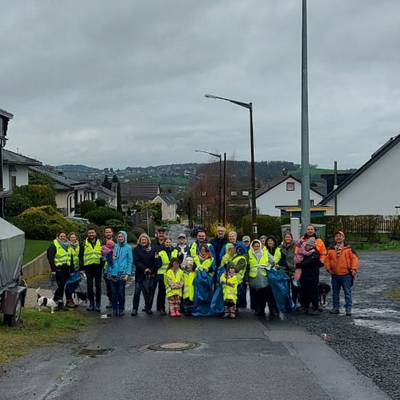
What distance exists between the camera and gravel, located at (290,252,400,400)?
896 centimetres

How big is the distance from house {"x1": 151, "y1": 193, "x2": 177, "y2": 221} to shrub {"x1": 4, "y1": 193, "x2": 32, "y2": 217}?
10085 cm

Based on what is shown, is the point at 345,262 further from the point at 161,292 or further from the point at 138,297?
the point at 138,297

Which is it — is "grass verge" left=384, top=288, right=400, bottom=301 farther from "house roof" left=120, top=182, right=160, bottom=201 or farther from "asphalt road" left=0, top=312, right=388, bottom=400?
"house roof" left=120, top=182, right=160, bottom=201

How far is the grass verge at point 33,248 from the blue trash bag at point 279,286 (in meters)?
13.3

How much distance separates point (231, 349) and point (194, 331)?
2.01m

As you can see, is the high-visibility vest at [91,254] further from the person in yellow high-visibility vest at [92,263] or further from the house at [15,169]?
the house at [15,169]

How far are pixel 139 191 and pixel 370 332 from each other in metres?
148

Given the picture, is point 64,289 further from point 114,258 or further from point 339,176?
point 339,176

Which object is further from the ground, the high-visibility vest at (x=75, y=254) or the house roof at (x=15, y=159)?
the house roof at (x=15, y=159)

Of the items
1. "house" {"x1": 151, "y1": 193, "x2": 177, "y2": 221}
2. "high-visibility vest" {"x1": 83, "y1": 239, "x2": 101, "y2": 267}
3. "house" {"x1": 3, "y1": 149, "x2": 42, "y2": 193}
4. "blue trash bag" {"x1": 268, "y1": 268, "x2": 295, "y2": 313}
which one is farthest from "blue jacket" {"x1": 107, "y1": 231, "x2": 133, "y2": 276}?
"house" {"x1": 151, "y1": 193, "x2": 177, "y2": 221}

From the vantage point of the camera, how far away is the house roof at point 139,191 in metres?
154

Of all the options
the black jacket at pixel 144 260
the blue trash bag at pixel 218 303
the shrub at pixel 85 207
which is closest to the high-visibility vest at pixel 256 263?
the blue trash bag at pixel 218 303

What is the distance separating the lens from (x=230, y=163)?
277 feet

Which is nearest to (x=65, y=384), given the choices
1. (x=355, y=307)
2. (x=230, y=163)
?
(x=355, y=307)
